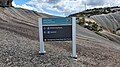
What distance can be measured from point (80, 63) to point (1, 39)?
11.6 feet

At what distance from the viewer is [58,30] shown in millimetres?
9281

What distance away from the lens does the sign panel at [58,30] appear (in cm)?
925

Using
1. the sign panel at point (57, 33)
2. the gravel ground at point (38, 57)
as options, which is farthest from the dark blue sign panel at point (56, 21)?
the gravel ground at point (38, 57)

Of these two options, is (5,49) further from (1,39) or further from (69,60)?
(69,60)

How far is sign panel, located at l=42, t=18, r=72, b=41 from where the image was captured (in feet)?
30.3

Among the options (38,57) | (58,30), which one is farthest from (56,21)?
(38,57)

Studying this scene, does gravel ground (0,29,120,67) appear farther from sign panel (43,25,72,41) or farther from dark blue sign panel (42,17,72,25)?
dark blue sign panel (42,17,72,25)

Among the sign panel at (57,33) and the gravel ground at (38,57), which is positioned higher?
the sign panel at (57,33)

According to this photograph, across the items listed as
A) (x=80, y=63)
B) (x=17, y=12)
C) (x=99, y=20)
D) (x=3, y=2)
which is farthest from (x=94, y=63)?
(x=99, y=20)

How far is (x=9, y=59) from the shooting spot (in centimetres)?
821

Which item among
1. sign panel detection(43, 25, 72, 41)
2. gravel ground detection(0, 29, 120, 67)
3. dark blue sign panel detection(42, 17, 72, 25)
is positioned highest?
dark blue sign panel detection(42, 17, 72, 25)

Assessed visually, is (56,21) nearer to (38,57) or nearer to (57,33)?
(57,33)

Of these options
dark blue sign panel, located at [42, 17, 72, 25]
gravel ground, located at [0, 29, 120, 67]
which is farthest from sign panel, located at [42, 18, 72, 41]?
gravel ground, located at [0, 29, 120, 67]

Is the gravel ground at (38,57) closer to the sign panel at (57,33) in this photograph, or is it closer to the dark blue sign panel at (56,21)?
the sign panel at (57,33)
